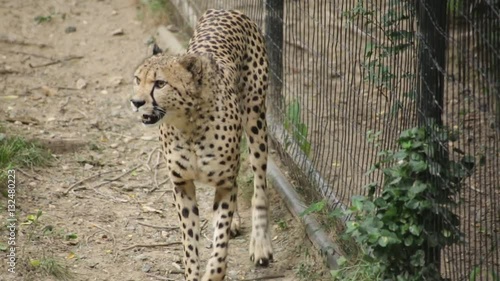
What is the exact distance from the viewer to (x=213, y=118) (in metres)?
5.71

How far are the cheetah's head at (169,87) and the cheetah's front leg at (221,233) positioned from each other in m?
0.60

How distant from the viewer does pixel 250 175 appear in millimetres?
7246

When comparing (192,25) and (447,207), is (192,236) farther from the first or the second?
(192,25)

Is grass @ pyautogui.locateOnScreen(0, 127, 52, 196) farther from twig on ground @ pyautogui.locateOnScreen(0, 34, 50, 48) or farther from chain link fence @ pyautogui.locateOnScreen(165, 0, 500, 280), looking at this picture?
twig on ground @ pyautogui.locateOnScreen(0, 34, 50, 48)

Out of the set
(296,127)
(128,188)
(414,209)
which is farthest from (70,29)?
(414,209)

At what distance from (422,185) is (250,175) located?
270 centimetres

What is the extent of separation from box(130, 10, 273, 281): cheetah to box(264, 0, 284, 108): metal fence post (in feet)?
2.12

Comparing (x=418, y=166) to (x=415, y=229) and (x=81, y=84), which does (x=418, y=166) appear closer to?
(x=415, y=229)

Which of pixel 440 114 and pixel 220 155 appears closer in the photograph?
pixel 440 114

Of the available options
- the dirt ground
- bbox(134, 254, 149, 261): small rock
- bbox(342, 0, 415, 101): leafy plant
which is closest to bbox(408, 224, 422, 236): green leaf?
bbox(342, 0, 415, 101): leafy plant

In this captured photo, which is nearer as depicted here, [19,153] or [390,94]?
[390,94]

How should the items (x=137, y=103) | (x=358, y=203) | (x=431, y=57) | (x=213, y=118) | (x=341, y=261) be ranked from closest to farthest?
(x=431, y=57) < (x=358, y=203) < (x=137, y=103) < (x=341, y=261) < (x=213, y=118)

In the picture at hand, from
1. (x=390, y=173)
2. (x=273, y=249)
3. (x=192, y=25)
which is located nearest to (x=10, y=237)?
(x=273, y=249)

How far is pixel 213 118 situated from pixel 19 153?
92.1 inches
